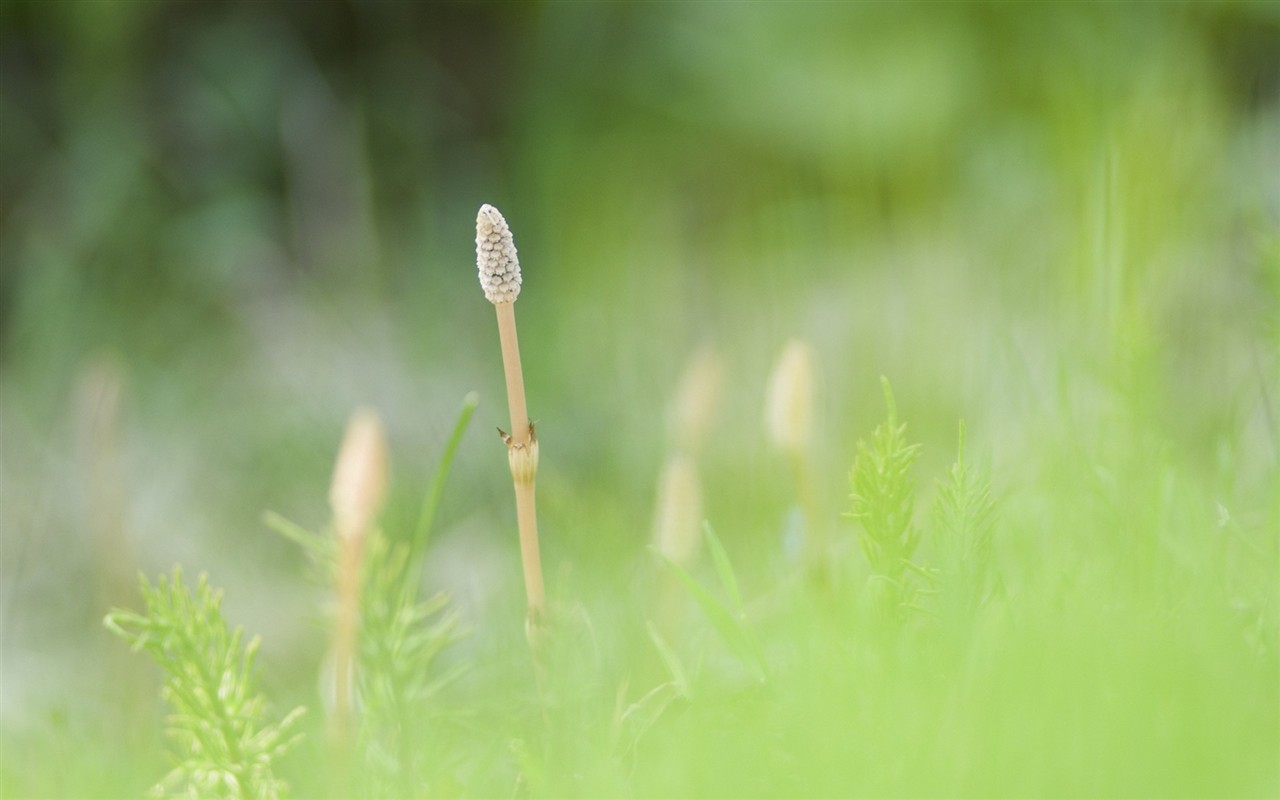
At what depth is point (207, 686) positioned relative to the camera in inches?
15.8

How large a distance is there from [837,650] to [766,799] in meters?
0.07

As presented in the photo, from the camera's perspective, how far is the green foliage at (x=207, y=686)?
1.31ft

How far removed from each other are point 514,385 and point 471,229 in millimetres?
2159

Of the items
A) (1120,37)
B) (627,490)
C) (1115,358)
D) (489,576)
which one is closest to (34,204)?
(489,576)

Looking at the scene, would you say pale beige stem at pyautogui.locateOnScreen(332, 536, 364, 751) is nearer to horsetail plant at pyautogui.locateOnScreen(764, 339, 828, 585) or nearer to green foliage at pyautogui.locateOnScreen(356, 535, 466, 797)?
green foliage at pyautogui.locateOnScreen(356, 535, 466, 797)

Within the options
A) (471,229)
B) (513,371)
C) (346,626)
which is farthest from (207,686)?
(471,229)

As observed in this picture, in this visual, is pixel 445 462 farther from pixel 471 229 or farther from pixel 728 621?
pixel 471 229

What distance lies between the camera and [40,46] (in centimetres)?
231

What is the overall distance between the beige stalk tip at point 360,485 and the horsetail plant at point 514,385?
73 millimetres

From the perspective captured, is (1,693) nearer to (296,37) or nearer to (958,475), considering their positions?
(958,475)

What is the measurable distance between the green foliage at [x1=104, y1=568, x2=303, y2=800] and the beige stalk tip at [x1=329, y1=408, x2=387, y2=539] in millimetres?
56

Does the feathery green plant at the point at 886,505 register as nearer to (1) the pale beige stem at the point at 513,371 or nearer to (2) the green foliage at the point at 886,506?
(2) the green foliage at the point at 886,506

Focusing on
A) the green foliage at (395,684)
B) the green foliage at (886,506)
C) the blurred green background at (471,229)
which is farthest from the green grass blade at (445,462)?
the blurred green background at (471,229)

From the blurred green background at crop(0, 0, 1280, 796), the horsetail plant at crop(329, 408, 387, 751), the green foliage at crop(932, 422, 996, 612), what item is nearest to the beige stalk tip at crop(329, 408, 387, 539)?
the horsetail plant at crop(329, 408, 387, 751)
